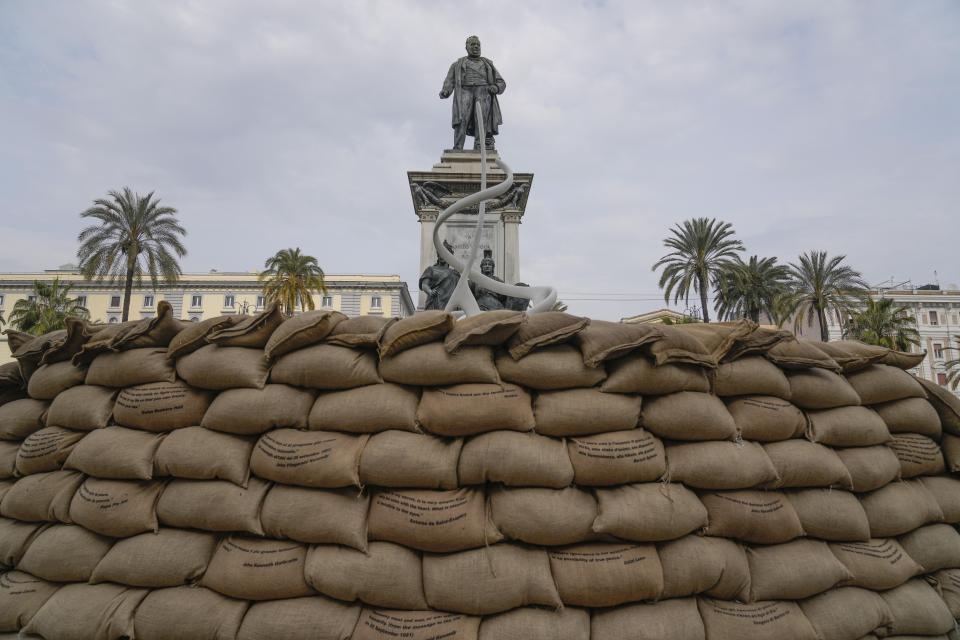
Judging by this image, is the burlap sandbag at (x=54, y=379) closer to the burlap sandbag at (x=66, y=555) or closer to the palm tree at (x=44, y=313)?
the burlap sandbag at (x=66, y=555)

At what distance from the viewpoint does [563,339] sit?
77.8 inches

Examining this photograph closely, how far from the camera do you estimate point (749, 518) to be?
189cm

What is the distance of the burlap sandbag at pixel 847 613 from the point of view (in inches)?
73.4

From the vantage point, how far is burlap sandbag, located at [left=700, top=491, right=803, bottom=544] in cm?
189

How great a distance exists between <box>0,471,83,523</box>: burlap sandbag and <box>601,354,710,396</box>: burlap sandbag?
2149mm

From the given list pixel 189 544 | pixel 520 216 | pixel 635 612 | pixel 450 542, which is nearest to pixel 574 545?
pixel 635 612

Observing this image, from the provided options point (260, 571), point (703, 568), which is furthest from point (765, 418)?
point (260, 571)

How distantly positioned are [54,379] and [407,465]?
1.70 m

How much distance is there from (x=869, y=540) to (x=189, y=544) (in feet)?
8.72

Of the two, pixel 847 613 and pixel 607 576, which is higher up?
pixel 607 576

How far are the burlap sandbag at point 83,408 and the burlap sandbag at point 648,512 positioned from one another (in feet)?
6.59

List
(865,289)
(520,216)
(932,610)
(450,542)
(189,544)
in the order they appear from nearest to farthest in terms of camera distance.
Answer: (450,542), (189,544), (932,610), (520,216), (865,289)

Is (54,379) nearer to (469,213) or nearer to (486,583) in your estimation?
(486,583)

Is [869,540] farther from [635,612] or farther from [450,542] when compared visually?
[450,542]
